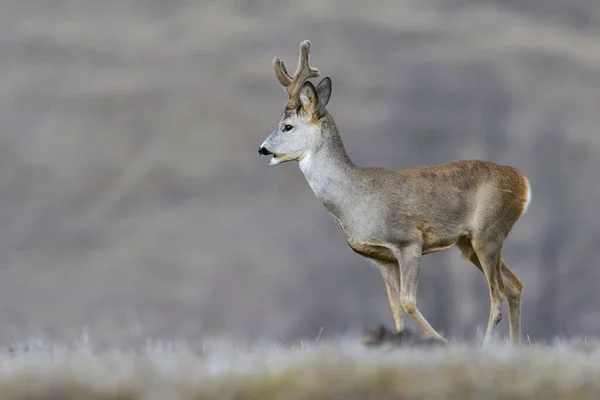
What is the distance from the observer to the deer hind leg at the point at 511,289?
14.5 m

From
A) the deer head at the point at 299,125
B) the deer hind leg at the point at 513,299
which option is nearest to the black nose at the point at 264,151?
the deer head at the point at 299,125

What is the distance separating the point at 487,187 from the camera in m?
14.4

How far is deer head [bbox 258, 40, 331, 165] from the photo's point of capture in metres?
14.1

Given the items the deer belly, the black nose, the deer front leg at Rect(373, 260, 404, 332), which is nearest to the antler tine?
the black nose

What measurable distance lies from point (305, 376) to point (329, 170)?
590cm

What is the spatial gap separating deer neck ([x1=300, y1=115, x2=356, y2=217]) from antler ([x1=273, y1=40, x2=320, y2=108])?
1.43 feet

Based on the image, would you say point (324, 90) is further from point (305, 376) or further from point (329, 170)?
point (305, 376)

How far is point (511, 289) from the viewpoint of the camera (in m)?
14.8

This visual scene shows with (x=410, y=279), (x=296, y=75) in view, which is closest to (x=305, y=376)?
(x=410, y=279)

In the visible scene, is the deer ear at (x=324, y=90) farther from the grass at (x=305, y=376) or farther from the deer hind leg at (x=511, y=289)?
the grass at (x=305, y=376)

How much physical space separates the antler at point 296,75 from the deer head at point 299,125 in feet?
0.04

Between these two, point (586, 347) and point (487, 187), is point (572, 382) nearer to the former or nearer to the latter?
point (586, 347)

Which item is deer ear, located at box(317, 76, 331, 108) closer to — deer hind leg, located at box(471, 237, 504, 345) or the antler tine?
the antler tine

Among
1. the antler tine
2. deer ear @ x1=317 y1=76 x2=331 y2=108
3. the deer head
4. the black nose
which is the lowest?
the black nose
